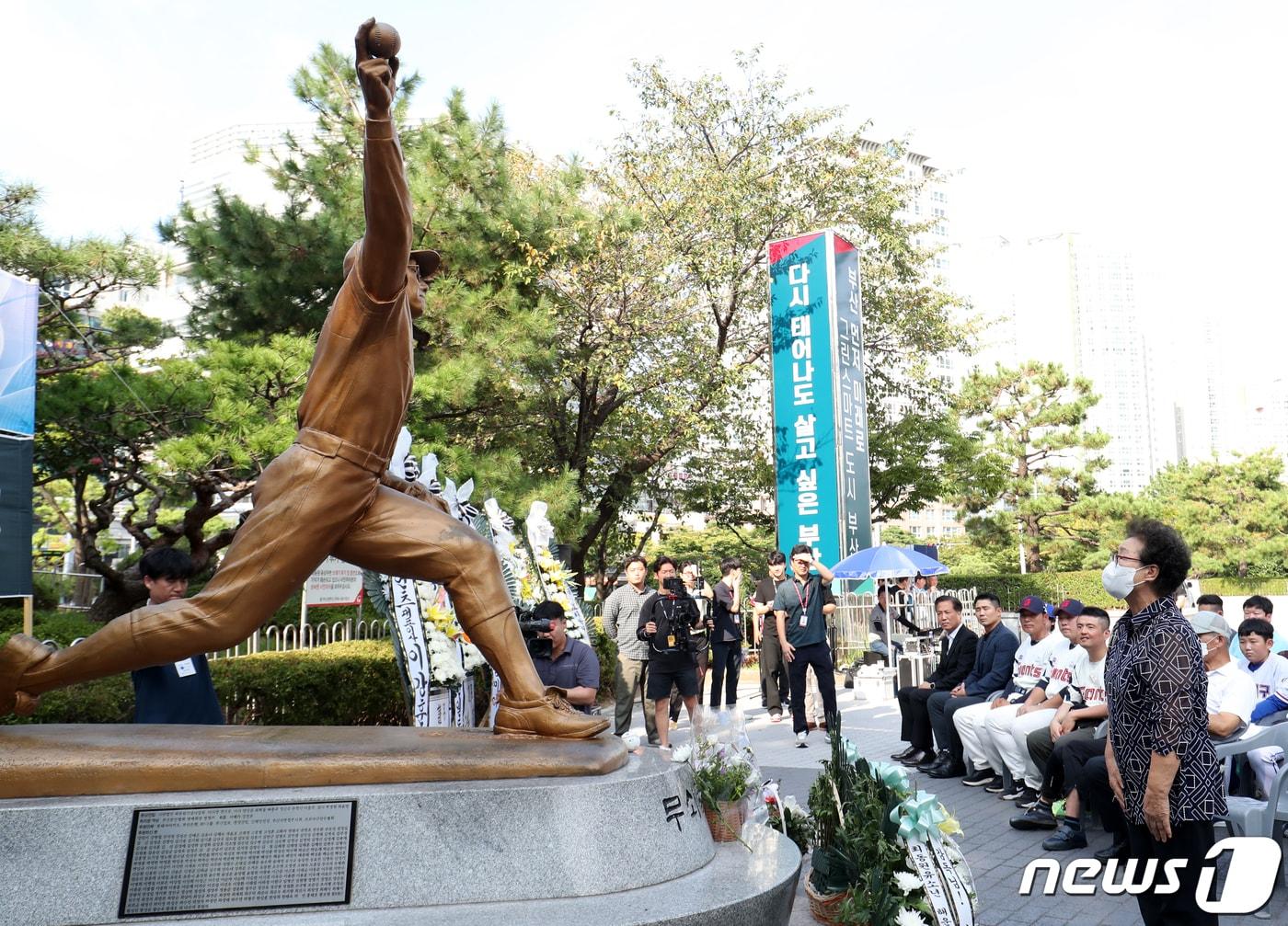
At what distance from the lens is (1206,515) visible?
35.2 m

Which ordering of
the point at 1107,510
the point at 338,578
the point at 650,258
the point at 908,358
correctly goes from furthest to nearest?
the point at 1107,510, the point at 908,358, the point at 650,258, the point at 338,578

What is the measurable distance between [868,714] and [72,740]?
378 inches

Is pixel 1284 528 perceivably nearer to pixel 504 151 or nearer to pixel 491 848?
pixel 504 151

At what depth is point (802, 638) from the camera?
913 cm

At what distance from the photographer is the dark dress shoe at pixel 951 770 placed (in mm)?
7738

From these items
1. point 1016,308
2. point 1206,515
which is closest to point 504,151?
point 1206,515

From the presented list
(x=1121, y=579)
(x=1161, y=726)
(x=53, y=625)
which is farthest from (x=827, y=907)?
(x=53, y=625)

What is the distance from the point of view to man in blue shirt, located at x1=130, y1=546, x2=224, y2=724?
4.25m

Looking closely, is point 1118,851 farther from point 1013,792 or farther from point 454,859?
point 454,859

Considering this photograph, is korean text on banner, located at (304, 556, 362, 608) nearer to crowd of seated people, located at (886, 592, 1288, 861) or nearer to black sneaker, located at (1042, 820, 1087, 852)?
crowd of seated people, located at (886, 592, 1288, 861)

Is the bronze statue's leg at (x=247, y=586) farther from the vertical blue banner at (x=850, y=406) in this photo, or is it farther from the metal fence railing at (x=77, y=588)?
the metal fence railing at (x=77, y=588)

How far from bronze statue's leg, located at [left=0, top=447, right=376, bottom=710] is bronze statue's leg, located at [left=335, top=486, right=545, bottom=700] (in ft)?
0.41

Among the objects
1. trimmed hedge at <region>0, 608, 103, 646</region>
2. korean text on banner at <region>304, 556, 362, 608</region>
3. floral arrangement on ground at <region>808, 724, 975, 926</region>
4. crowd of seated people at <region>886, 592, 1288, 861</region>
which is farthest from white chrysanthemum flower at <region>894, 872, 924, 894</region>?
trimmed hedge at <region>0, 608, 103, 646</region>

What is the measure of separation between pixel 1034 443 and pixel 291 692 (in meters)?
26.1
